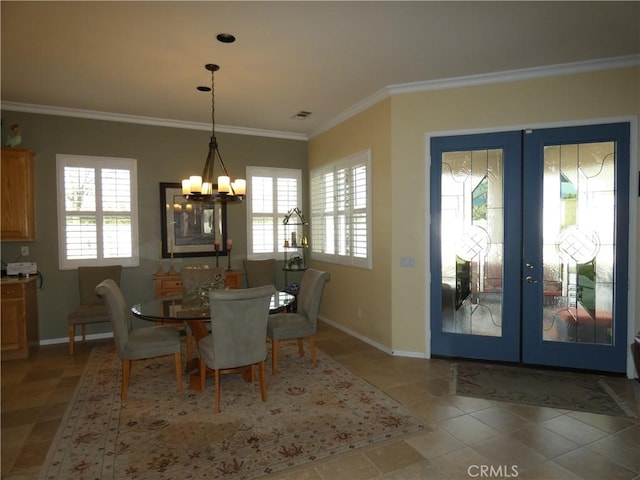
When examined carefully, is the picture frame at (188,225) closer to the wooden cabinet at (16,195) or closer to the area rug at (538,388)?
the wooden cabinet at (16,195)

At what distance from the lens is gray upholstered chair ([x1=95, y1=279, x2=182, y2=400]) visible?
320cm

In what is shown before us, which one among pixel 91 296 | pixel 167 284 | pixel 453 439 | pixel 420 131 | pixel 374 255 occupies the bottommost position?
pixel 453 439

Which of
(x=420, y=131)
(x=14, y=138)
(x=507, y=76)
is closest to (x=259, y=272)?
(x=420, y=131)

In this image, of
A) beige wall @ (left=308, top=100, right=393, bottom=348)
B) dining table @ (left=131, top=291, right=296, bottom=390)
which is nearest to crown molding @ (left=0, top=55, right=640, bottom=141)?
beige wall @ (left=308, top=100, right=393, bottom=348)

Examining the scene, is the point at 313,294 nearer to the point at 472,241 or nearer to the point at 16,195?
the point at 472,241

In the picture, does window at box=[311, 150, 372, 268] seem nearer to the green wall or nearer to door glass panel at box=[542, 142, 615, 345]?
the green wall

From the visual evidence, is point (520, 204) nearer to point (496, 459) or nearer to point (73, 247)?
point (496, 459)

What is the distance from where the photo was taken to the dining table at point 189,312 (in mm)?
3188

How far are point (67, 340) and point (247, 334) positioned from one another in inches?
132

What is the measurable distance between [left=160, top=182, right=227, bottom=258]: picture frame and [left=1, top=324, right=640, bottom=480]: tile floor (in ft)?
7.25

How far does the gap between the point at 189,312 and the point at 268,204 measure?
3.09 meters

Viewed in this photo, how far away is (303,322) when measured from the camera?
3.98m

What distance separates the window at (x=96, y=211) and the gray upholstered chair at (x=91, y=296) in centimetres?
24

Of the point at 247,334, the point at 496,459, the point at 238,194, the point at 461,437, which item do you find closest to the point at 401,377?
the point at 461,437
